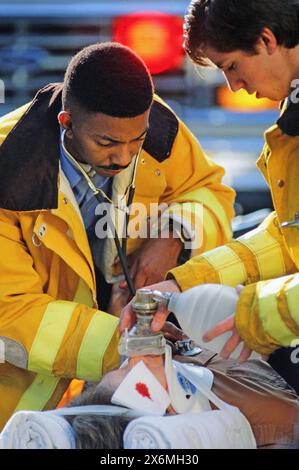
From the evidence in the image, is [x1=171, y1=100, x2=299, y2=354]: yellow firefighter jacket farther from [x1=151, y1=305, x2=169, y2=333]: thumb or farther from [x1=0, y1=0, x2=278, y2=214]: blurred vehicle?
[x1=0, y1=0, x2=278, y2=214]: blurred vehicle

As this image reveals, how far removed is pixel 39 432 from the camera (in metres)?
3.14

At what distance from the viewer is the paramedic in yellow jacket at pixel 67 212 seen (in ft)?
12.4

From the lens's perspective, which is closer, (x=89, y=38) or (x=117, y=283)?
(x=117, y=283)

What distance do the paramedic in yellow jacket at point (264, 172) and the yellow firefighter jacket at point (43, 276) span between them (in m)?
0.31

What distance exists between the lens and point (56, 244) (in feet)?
12.8

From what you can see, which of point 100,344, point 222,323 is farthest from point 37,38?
point 222,323

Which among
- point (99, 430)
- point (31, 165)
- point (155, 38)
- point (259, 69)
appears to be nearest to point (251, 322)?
point (99, 430)

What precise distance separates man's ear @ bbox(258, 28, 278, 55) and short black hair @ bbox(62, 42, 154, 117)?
0.44 metres

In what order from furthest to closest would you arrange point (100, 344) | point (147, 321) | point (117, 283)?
point (117, 283)
point (100, 344)
point (147, 321)

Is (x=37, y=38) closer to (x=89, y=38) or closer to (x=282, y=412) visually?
(x=89, y=38)

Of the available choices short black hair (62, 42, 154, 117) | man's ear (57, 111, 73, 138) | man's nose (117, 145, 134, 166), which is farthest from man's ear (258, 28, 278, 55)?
man's ear (57, 111, 73, 138)

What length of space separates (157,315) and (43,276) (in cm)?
68
